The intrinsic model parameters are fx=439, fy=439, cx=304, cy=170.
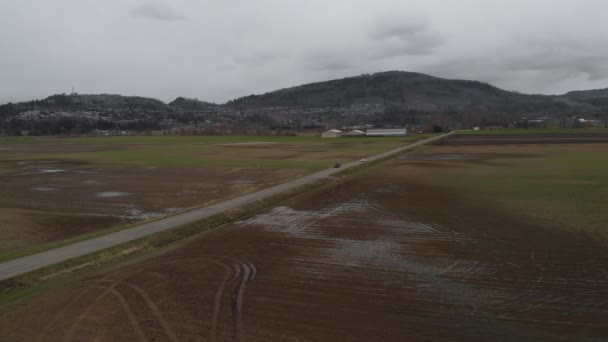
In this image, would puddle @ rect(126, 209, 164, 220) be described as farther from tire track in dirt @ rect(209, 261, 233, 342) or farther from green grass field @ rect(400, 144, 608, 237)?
green grass field @ rect(400, 144, 608, 237)

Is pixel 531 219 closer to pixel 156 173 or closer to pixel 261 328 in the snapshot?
pixel 261 328

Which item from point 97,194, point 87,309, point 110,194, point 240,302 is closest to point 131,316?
point 87,309

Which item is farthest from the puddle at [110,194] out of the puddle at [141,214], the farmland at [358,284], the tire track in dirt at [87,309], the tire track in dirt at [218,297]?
the tire track in dirt at [218,297]

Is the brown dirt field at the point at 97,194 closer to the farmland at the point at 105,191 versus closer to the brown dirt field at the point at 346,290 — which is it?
the farmland at the point at 105,191

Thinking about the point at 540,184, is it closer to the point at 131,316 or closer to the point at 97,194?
the point at 131,316

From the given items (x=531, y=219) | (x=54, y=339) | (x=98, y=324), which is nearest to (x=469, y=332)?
(x=98, y=324)
